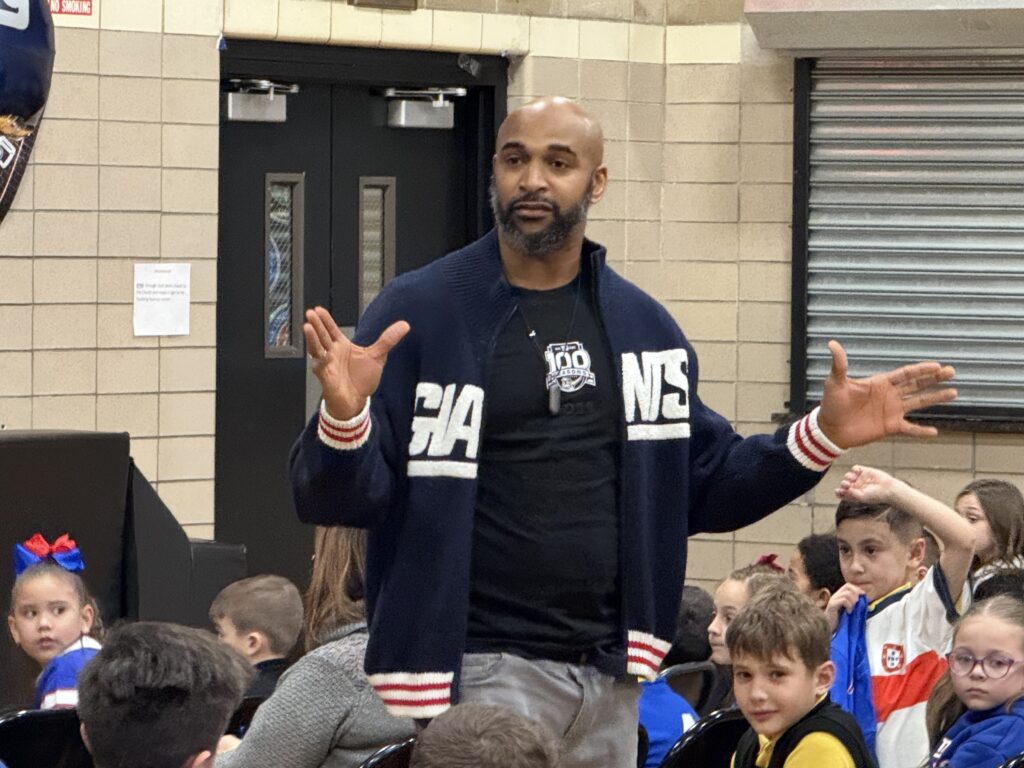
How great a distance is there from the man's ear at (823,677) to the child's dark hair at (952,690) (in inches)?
14.9

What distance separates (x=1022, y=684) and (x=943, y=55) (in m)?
4.02

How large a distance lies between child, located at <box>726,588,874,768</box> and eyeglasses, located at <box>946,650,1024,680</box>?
0.33 meters

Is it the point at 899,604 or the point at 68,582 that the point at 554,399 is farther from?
the point at 68,582

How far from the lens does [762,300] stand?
7.33 metres

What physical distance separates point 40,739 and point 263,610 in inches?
43.5

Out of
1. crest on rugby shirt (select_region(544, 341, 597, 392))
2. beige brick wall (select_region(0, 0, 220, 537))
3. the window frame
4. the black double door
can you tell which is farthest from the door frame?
crest on rugby shirt (select_region(544, 341, 597, 392))

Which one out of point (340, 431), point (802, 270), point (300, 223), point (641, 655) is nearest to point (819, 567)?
point (641, 655)

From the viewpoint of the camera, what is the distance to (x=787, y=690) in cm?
336

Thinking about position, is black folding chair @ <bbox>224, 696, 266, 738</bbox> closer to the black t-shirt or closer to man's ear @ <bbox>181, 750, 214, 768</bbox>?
the black t-shirt

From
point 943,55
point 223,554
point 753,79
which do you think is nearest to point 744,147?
point 753,79

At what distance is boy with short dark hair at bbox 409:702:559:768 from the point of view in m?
2.05

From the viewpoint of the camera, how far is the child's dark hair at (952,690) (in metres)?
3.66

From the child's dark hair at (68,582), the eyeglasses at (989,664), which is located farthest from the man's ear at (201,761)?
the child's dark hair at (68,582)

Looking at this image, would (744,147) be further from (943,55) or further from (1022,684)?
(1022,684)
